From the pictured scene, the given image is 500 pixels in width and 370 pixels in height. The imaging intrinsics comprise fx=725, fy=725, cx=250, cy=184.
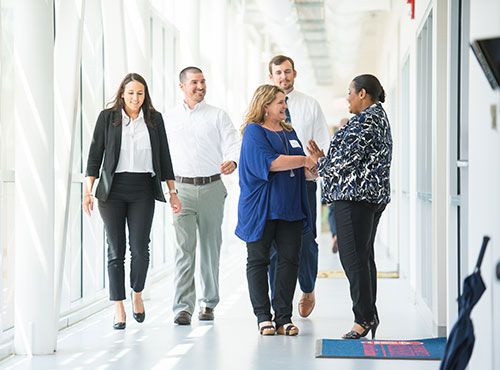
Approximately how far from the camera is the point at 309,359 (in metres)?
3.79

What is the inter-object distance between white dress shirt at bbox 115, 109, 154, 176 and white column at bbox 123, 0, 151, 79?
154 cm

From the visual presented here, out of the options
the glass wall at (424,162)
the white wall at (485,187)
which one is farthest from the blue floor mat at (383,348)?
the glass wall at (424,162)

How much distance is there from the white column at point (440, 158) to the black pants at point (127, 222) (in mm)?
1819

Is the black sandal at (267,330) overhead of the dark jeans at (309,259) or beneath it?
beneath

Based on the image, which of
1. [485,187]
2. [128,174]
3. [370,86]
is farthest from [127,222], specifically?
[485,187]

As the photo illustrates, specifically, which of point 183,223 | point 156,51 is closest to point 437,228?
point 183,223

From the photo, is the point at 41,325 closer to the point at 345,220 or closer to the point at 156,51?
the point at 345,220

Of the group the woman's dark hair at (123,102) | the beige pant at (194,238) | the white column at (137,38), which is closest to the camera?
the woman's dark hair at (123,102)

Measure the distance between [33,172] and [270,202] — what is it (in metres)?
1.39

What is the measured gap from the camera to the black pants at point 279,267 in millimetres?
4438

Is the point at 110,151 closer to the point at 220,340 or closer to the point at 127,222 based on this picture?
the point at 127,222

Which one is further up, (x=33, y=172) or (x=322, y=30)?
(x=322, y=30)

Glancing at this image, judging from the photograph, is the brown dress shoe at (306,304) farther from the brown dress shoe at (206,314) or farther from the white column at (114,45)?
the white column at (114,45)

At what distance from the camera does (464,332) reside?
2.10 metres
